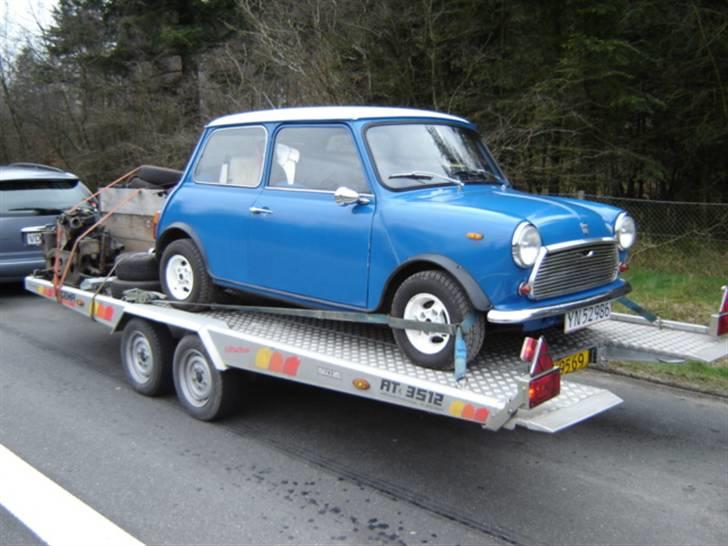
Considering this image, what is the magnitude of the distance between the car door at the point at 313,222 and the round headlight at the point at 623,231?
5.64ft

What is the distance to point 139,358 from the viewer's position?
19.5ft

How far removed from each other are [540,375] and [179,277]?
11.4 ft

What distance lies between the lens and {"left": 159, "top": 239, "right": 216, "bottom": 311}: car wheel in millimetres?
5652

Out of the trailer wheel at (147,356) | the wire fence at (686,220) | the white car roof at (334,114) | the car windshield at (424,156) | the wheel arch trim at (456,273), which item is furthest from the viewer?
the wire fence at (686,220)

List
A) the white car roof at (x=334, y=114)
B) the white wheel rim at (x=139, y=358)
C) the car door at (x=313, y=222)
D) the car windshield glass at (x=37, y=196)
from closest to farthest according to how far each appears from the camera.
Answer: the car door at (x=313, y=222), the white car roof at (x=334, y=114), the white wheel rim at (x=139, y=358), the car windshield glass at (x=37, y=196)

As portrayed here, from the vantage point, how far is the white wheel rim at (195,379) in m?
5.19

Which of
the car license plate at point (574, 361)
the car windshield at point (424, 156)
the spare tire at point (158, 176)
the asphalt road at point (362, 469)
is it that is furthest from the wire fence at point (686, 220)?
the spare tire at point (158, 176)

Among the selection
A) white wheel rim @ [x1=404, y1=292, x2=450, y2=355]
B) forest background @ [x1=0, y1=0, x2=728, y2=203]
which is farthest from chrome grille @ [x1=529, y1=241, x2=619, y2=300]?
forest background @ [x1=0, y1=0, x2=728, y2=203]

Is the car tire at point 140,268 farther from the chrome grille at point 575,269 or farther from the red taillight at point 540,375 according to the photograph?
the red taillight at point 540,375

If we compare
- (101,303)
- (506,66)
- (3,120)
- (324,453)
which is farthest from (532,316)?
(3,120)

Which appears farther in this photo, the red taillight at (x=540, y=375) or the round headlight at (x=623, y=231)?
the round headlight at (x=623, y=231)

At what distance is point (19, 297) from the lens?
10047 mm

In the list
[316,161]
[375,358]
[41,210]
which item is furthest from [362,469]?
[41,210]

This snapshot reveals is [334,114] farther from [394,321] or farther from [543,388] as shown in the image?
[543,388]
